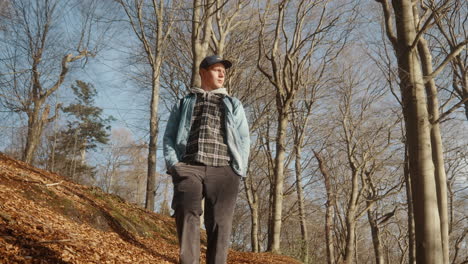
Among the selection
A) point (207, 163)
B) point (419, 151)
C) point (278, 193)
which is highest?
point (278, 193)

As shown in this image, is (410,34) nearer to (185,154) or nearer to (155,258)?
(185,154)

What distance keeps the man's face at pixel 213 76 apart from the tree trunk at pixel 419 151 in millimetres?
3086

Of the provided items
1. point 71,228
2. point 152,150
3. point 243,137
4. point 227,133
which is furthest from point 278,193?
point 227,133

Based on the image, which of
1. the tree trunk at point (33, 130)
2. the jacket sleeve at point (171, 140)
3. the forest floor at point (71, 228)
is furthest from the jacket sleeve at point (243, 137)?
the tree trunk at point (33, 130)

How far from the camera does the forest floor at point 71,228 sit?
3.41 m

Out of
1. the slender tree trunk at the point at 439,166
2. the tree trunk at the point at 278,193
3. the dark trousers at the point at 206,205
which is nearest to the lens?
the dark trousers at the point at 206,205

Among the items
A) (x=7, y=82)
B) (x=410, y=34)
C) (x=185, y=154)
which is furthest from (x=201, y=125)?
(x=7, y=82)

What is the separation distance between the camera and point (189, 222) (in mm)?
2904

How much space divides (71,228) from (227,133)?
3276 mm

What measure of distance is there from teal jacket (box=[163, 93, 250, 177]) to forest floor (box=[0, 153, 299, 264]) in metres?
1.44

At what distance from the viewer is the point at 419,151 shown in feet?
16.3

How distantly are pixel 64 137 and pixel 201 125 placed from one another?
29748 mm

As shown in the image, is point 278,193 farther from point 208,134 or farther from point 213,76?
point 208,134

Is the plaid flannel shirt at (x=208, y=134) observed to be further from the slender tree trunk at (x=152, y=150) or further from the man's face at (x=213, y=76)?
the slender tree trunk at (x=152, y=150)
